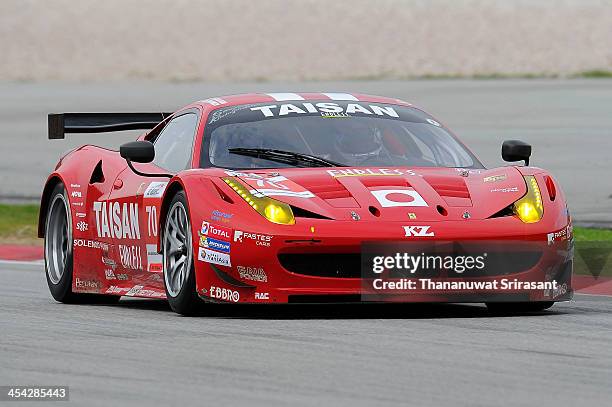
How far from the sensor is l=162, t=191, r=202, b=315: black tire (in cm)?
830

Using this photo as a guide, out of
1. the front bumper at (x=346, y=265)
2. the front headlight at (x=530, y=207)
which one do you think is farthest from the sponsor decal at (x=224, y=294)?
the front headlight at (x=530, y=207)

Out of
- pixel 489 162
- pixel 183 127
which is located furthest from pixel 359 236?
pixel 489 162

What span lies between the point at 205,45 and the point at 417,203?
45271 millimetres

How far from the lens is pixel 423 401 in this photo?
5320 mm

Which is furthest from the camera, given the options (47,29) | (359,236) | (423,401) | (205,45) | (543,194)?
(47,29)

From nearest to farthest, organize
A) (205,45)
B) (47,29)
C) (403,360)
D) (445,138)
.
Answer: (403,360) → (445,138) → (205,45) → (47,29)

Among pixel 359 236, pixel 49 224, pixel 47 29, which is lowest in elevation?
pixel 47 29

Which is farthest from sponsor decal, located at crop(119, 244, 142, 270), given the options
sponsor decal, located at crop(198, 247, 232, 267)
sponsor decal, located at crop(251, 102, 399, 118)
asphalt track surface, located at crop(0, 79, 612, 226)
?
asphalt track surface, located at crop(0, 79, 612, 226)

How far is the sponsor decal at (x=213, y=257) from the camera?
802 centimetres

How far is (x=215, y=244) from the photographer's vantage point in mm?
8086

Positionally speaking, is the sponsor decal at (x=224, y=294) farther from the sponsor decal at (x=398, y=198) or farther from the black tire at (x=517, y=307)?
the black tire at (x=517, y=307)

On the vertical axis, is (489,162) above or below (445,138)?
below

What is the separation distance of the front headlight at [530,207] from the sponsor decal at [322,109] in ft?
4.79

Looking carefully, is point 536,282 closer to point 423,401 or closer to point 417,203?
point 417,203
